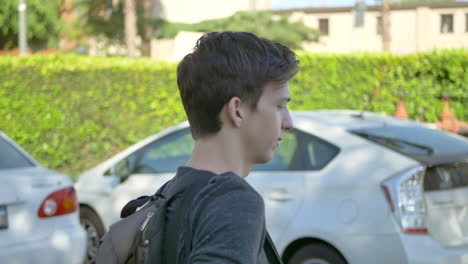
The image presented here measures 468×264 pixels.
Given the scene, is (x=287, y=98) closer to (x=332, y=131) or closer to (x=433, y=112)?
(x=332, y=131)

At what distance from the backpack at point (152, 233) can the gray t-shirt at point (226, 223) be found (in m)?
0.03

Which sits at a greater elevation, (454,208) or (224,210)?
(224,210)

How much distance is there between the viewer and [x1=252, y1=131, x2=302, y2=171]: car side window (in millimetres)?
5684

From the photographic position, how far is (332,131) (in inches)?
222

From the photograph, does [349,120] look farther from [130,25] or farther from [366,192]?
[130,25]

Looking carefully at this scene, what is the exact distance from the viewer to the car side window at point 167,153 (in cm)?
649

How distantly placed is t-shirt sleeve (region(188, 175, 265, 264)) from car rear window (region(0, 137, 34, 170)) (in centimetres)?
422

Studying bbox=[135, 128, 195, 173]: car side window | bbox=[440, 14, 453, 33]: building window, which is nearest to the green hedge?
bbox=[135, 128, 195, 173]: car side window

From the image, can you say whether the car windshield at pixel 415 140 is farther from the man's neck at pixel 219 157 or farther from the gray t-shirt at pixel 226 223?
the gray t-shirt at pixel 226 223

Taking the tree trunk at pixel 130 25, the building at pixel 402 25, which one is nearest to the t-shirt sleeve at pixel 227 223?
the tree trunk at pixel 130 25

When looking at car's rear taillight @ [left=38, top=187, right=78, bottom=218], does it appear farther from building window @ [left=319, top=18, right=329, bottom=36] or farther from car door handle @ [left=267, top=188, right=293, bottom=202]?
building window @ [left=319, top=18, right=329, bottom=36]

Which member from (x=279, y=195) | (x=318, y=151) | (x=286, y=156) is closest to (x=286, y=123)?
(x=279, y=195)

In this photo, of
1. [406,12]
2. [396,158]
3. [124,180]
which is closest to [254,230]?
[396,158]

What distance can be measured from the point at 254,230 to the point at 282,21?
45099 millimetres
